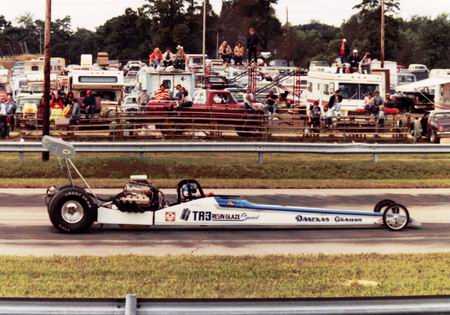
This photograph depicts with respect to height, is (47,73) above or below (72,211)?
above

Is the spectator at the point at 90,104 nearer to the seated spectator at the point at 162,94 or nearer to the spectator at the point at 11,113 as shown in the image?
the seated spectator at the point at 162,94

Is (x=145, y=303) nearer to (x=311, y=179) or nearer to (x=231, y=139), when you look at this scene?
(x=311, y=179)

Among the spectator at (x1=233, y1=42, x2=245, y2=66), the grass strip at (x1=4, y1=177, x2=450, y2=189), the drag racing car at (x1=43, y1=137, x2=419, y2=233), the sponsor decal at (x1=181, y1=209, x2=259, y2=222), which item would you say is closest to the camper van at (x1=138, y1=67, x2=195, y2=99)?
the spectator at (x1=233, y1=42, x2=245, y2=66)

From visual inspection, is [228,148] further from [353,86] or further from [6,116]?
[353,86]

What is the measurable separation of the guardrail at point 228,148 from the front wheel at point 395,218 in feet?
27.8

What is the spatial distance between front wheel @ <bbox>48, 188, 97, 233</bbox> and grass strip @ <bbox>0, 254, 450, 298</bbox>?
1.98m

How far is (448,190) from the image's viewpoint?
61.3 ft

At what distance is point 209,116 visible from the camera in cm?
2933

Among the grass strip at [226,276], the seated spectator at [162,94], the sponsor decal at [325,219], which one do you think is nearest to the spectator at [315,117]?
the seated spectator at [162,94]

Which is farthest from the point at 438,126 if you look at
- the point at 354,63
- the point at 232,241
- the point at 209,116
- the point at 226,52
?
the point at 232,241

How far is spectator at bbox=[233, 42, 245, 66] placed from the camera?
40.8 metres

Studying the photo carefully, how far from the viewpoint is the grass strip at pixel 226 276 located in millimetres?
8383

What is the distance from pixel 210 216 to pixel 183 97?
62.7 ft

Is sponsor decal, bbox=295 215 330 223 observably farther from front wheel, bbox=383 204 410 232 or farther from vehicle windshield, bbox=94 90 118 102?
vehicle windshield, bbox=94 90 118 102
